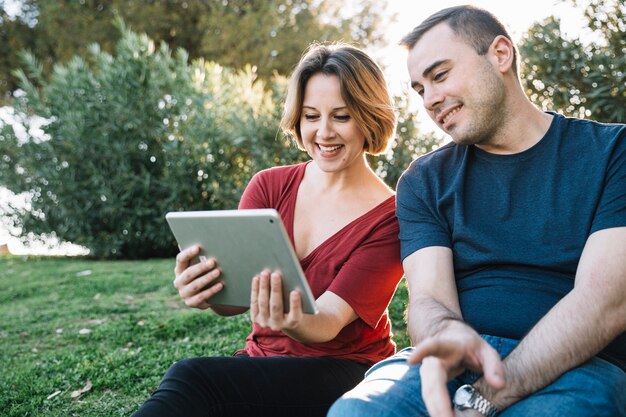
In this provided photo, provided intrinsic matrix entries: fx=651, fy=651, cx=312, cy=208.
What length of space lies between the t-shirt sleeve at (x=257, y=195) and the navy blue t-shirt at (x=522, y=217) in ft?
2.25

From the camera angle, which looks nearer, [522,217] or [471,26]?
[522,217]

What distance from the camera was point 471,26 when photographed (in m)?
2.48

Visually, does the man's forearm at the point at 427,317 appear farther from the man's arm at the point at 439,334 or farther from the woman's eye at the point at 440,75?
the woman's eye at the point at 440,75

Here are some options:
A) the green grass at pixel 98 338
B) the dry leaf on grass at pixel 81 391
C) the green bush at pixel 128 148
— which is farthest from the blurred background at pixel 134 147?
the dry leaf on grass at pixel 81 391

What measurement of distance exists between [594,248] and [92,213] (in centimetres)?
964

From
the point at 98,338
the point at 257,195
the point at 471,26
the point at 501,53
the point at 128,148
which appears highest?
the point at 471,26

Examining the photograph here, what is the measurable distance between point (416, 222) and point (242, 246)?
2.40 ft

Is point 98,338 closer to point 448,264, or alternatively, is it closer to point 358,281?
point 358,281

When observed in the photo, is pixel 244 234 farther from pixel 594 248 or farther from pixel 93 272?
pixel 93 272

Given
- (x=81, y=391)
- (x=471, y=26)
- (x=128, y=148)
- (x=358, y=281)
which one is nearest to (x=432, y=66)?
(x=471, y=26)

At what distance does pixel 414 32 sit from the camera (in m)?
2.57

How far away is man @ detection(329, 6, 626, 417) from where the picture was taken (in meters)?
1.89

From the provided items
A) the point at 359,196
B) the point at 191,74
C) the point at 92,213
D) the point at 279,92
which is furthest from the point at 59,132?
the point at 359,196

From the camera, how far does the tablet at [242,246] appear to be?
195 cm
